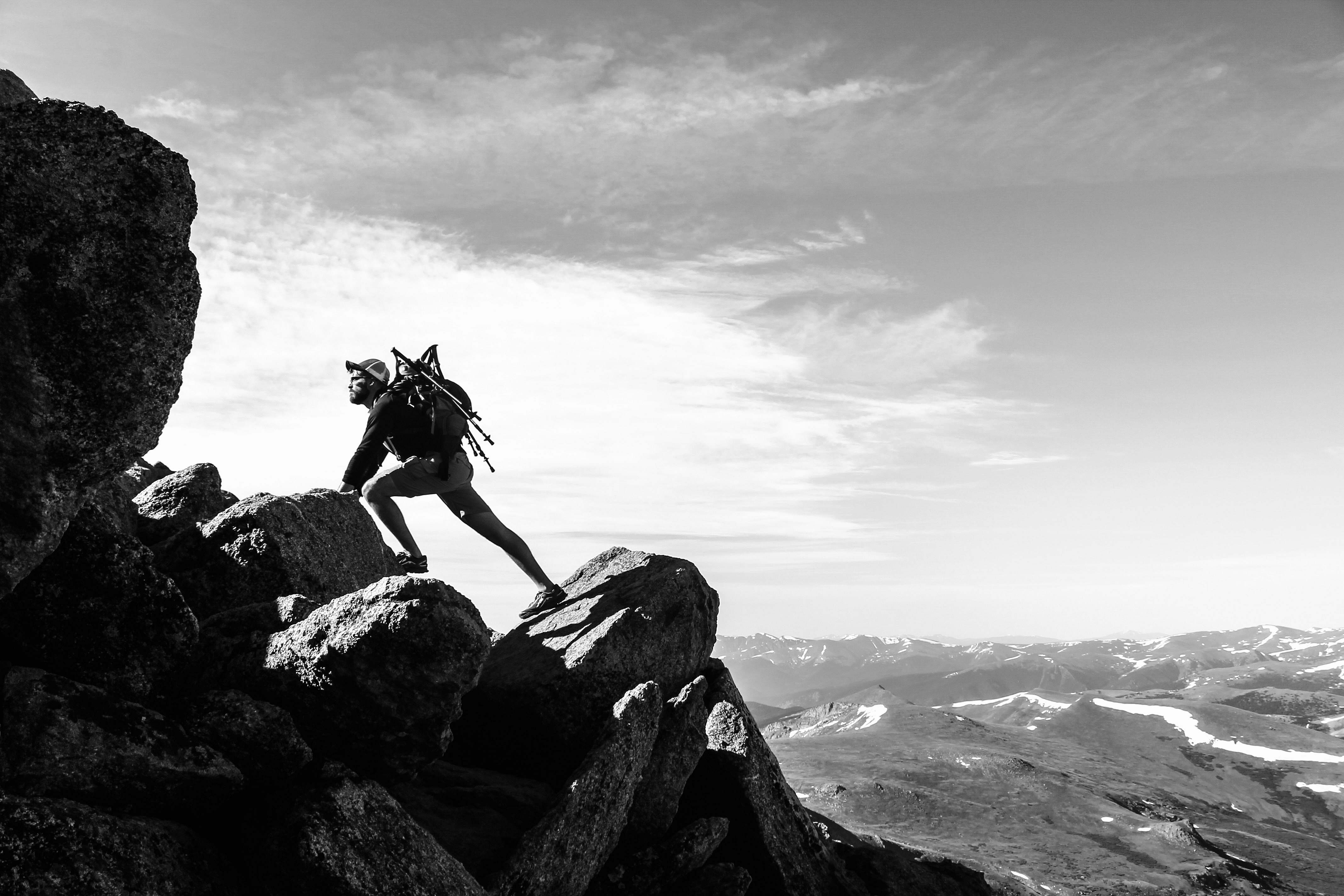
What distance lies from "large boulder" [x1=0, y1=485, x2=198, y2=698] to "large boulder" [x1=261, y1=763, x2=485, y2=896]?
2.78m

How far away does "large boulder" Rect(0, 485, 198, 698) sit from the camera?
1069 centimetres

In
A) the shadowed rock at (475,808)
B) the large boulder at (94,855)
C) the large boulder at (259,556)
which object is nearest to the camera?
the large boulder at (94,855)

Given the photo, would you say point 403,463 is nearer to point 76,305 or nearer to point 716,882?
point 76,305

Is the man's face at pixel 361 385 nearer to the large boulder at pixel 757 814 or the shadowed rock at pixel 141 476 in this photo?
the shadowed rock at pixel 141 476

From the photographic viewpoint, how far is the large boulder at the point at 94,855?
835 cm

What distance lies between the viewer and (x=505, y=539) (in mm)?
20422

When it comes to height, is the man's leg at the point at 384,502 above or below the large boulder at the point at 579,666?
above

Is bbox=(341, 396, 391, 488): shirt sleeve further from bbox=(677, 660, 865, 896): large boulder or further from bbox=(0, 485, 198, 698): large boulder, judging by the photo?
bbox=(677, 660, 865, 896): large boulder

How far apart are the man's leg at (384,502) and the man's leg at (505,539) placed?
206 mm

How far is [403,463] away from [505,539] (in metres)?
2.98

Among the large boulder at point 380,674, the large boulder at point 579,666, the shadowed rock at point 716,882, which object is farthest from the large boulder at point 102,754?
the shadowed rock at point 716,882

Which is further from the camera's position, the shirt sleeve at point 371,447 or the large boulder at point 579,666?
the shirt sleeve at point 371,447

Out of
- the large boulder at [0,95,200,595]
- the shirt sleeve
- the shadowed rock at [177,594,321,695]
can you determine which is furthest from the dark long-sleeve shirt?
the large boulder at [0,95,200,595]

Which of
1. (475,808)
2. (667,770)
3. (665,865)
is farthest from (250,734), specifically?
(667,770)
